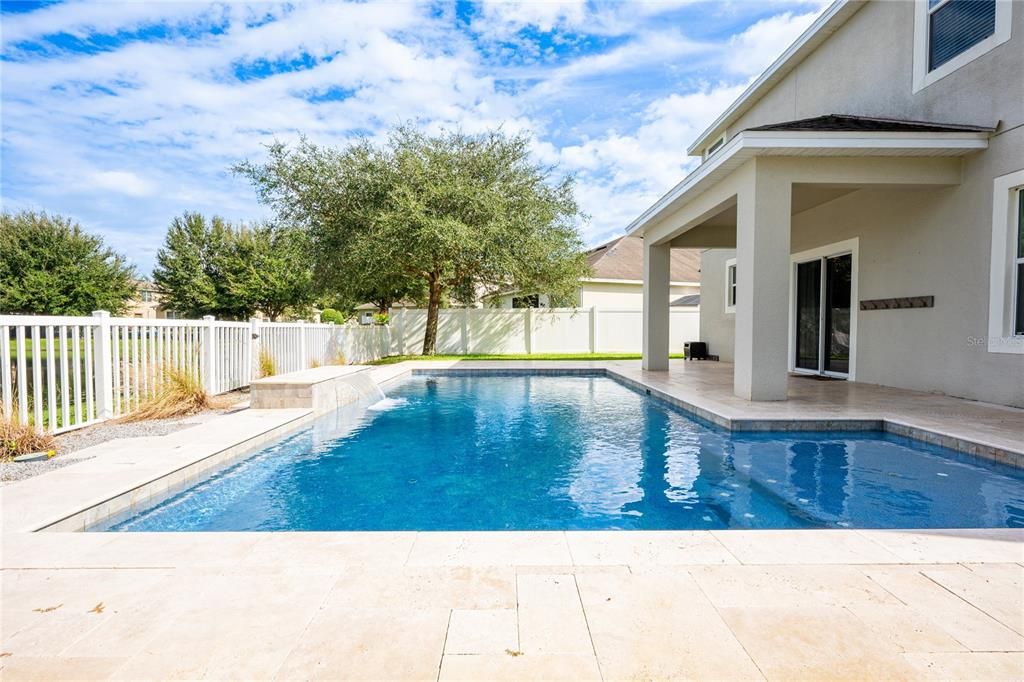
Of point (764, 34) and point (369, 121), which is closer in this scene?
point (764, 34)

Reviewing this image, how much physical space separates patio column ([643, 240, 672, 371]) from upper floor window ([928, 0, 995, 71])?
5.50 m

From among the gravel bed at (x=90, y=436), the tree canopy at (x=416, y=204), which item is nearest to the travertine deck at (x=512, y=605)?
the gravel bed at (x=90, y=436)

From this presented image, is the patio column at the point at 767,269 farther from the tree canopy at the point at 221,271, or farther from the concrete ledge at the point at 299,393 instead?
the tree canopy at the point at 221,271

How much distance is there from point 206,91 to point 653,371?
1127 cm

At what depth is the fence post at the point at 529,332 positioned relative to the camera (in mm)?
18703

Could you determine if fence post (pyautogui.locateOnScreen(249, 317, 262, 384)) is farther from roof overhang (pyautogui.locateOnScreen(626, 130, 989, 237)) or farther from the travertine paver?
the travertine paver

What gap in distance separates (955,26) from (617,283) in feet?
50.7

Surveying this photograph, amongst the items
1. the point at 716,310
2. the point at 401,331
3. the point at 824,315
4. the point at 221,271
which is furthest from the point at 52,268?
the point at 824,315

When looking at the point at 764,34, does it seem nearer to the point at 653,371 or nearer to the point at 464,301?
the point at 653,371

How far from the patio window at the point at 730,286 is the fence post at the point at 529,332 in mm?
7044

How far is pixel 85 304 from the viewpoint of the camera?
80.7ft

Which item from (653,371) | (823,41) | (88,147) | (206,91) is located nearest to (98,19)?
(206,91)

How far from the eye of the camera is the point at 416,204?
14445 mm

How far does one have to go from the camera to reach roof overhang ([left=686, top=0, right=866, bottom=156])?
29.9 ft
